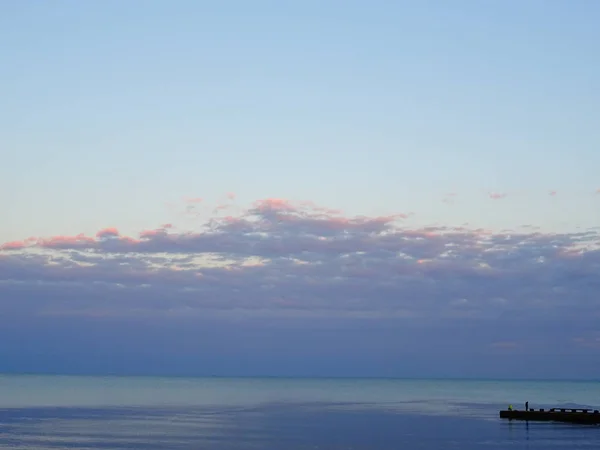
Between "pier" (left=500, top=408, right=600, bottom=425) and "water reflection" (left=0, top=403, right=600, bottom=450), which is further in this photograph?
"pier" (left=500, top=408, right=600, bottom=425)

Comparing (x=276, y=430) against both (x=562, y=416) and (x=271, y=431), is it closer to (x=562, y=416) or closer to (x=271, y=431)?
(x=271, y=431)

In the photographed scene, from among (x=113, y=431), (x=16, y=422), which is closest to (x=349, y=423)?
(x=113, y=431)

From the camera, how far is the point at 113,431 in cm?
8944

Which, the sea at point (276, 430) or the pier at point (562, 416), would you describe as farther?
the pier at point (562, 416)

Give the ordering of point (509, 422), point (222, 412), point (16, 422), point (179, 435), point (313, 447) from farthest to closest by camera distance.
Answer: point (222, 412)
point (509, 422)
point (16, 422)
point (179, 435)
point (313, 447)

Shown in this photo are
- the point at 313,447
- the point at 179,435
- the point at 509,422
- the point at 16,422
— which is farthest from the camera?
the point at 509,422

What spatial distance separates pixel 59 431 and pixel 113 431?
6.00m

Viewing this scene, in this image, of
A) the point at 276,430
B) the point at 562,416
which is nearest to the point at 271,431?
the point at 276,430

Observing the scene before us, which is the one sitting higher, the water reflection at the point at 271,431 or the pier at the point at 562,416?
the pier at the point at 562,416

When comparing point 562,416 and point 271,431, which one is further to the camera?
point 562,416

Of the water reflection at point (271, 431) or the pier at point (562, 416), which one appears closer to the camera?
the water reflection at point (271, 431)

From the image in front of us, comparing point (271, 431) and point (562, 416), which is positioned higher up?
point (562, 416)

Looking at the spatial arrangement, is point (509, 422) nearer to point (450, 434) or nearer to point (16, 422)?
point (450, 434)

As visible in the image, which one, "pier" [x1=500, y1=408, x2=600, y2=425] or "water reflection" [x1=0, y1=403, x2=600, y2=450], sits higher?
"pier" [x1=500, y1=408, x2=600, y2=425]
